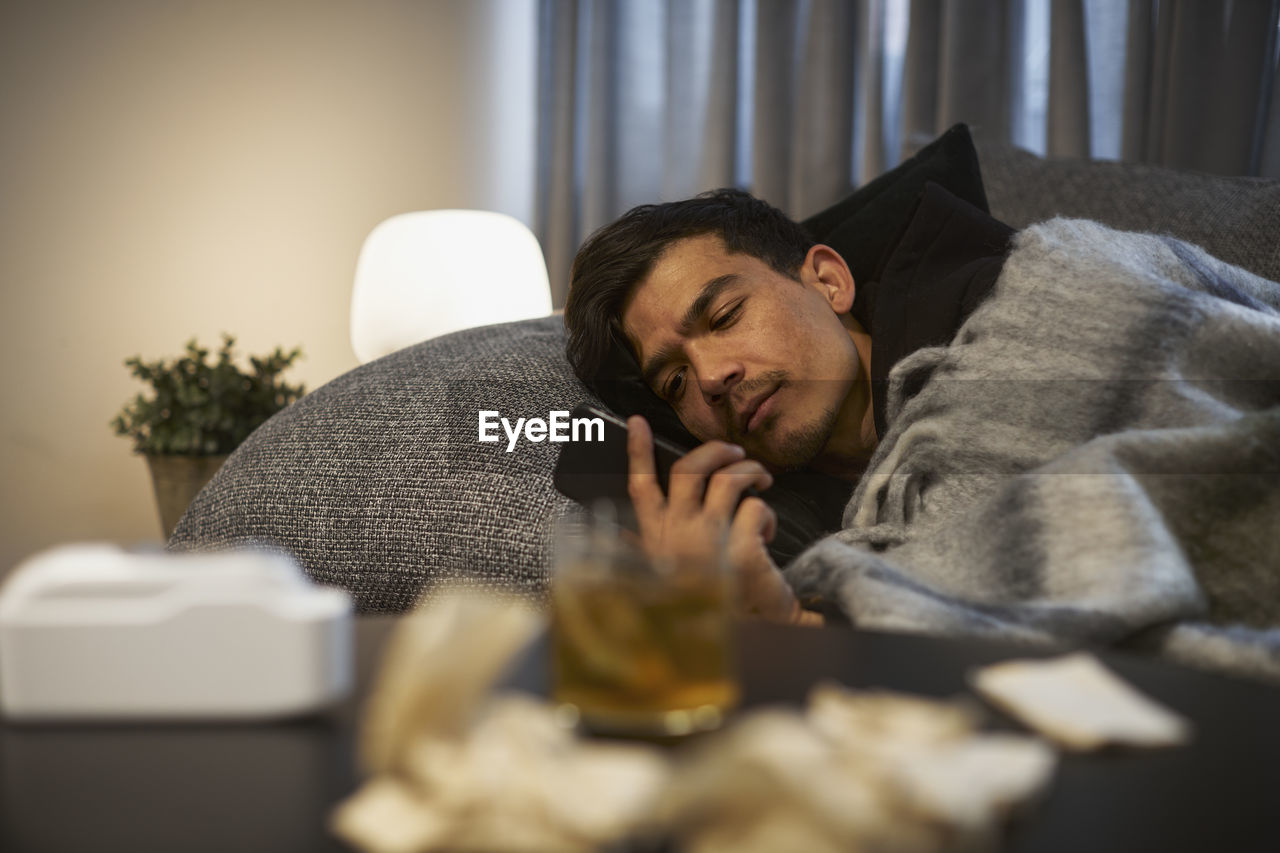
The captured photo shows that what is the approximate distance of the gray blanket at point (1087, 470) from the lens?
61cm

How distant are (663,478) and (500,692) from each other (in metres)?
0.43

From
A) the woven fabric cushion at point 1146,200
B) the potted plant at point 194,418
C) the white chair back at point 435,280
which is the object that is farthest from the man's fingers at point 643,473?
the potted plant at point 194,418

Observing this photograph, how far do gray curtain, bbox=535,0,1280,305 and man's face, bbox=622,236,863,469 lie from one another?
2.42 ft

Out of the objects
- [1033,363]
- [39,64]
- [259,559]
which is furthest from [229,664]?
[39,64]

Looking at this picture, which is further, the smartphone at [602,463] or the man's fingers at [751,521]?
the smartphone at [602,463]

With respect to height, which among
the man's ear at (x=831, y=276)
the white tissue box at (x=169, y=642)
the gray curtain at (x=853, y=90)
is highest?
the gray curtain at (x=853, y=90)

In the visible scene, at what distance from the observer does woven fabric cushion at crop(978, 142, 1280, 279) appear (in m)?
1.27

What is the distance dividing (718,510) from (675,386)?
520 mm

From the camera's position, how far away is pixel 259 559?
0.40 meters

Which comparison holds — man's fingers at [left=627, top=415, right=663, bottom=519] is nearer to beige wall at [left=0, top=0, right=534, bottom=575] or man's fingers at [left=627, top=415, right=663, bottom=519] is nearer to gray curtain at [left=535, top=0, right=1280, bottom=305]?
gray curtain at [left=535, top=0, right=1280, bottom=305]

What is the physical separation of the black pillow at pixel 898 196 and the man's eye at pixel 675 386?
31 cm

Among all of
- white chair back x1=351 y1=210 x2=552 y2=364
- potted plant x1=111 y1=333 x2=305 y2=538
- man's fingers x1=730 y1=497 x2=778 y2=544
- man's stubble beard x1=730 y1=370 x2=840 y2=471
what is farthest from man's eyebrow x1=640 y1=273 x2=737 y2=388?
potted plant x1=111 y1=333 x2=305 y2=538

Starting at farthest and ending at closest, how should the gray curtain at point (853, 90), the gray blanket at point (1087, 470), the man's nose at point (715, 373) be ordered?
the gray curtain at point (853, 90), the man's nose at point (715, 373), the gray blanket at point (1087, 470)

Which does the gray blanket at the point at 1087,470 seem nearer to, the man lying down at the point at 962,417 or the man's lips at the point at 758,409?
the man lying down at the point at 962,417
